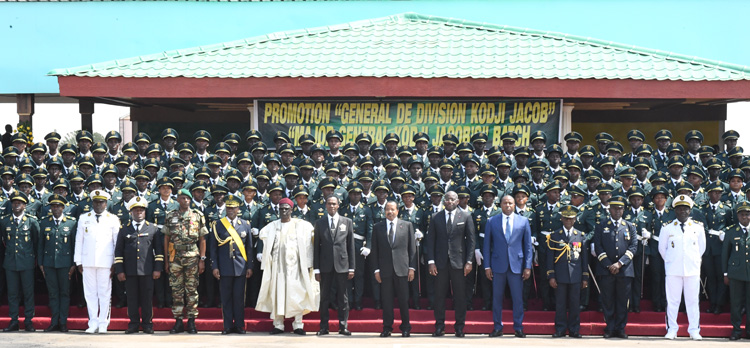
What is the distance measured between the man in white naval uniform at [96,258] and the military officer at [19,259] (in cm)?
68

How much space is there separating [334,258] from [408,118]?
4.75 m

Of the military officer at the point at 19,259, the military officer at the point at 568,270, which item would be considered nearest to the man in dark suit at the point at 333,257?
the military officer at the point at 568,270

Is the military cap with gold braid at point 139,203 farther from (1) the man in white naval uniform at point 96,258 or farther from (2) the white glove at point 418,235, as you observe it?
(2) the white glove at point 418,235

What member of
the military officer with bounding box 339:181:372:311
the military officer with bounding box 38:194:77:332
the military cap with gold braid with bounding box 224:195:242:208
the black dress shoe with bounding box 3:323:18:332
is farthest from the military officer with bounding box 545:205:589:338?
the black dress shoe with bounding box 3:323:18:332

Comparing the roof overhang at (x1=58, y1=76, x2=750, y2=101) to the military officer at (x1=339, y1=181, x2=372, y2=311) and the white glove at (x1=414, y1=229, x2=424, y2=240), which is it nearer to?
the military officer at (x1=339, y1=181, x2=372, y2=311)

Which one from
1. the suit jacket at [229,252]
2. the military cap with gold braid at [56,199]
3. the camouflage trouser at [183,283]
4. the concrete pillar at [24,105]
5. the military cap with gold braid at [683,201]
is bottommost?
the camouflage trouser at [183,283]

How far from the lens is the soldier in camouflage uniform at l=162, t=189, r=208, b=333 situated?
39.4 feet

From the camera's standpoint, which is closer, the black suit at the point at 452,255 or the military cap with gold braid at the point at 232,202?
the black suit at the point at 452,255

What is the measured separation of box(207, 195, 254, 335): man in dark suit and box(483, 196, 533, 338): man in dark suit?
9.93 feet

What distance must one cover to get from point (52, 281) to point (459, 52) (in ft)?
25.2

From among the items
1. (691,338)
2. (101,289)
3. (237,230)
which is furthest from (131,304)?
(691,338)

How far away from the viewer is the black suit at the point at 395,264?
12008mm

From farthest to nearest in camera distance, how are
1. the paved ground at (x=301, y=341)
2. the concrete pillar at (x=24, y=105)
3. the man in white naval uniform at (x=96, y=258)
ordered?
the concrete pillar at (x=24, y=105)
the man in white naval uniform at (x=96, y=258)
the paved ground at (x=301, y=341)

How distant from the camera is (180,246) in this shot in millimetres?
12016
